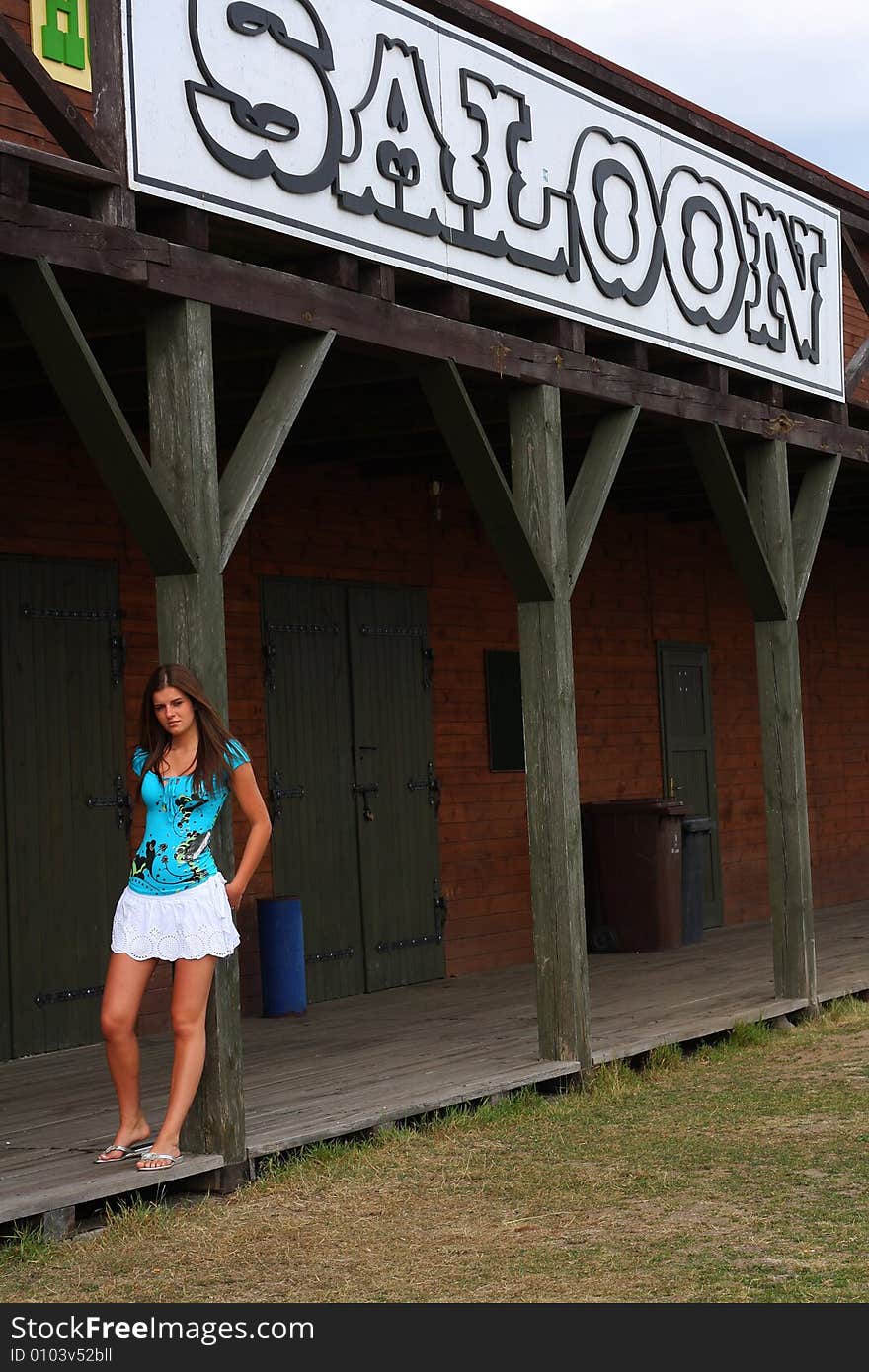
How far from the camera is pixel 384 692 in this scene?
10.8 metres

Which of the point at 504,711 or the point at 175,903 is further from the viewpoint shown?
the point at 504,711

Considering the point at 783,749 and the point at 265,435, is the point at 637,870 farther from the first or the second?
Answer: the point at 265,435

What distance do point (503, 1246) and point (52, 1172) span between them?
4.80 feet

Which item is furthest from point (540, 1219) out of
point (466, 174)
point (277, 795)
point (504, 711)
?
point (504, 711)

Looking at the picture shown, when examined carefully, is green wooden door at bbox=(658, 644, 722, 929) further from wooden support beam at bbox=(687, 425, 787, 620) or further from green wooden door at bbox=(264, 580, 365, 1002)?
wooden support beam at bbox=(687, 425, 787, 620)

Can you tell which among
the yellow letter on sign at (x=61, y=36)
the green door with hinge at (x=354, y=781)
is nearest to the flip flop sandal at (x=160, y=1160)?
the yellow letter on sign at (x=61, y=36)

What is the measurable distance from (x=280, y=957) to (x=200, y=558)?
12.7 ft

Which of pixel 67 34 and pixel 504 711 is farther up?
pixel 67 34

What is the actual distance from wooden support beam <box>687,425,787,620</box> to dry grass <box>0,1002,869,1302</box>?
9.35 ft

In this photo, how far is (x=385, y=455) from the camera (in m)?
10.4

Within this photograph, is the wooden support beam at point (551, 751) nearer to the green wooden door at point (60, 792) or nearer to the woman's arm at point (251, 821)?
the woman's arm at point (251, 821)

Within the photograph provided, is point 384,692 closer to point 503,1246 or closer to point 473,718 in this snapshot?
point 473,718

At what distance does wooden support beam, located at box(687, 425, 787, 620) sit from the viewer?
919 cm

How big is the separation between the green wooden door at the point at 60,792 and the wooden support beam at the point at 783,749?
3.30m
